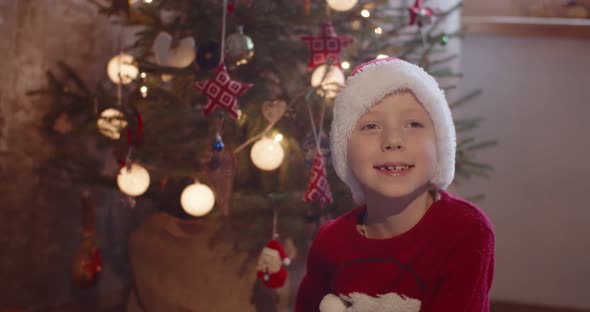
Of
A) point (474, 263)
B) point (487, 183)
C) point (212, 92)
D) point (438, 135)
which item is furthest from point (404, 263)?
point (487, 183)

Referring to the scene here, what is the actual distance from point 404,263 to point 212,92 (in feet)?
2.17

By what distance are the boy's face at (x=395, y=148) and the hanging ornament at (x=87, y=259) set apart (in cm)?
125

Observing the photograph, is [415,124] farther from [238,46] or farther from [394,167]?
[238,46]

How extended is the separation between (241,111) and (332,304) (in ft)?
2.28

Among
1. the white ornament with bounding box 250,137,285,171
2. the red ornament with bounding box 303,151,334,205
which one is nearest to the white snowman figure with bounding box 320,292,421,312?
the red ornament with bounding box 303,151,334,205

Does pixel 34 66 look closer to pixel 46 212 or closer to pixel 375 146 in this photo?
pixel 46 212

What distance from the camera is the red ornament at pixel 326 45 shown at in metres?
1.48

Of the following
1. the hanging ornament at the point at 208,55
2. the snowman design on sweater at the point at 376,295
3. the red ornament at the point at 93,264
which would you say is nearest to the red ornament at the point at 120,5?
the hanging ornament at the point at 208,55

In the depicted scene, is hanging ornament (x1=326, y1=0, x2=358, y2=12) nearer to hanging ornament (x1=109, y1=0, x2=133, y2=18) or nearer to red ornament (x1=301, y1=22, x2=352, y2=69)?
red ornament (x1=301, y1=22, x2=352, y2=69)

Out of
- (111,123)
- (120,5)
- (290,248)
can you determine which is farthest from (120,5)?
(290,248)

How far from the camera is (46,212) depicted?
79.4 inches

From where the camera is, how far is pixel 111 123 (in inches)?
64.0

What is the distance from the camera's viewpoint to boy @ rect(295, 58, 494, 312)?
90 centimetres

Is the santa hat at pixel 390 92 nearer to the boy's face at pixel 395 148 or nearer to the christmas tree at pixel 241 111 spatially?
the boy's face at pixel 395 148
